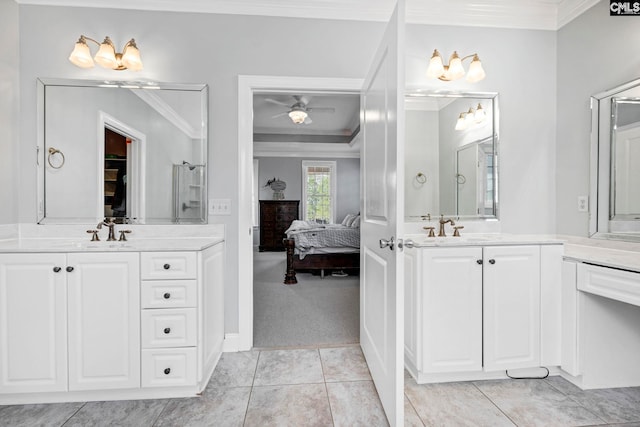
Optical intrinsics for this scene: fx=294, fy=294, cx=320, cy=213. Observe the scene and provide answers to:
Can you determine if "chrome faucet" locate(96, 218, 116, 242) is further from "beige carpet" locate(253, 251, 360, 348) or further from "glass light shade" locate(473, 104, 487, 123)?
"glass light shade" locate(473, 104, 487, 123)

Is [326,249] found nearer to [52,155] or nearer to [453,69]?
[453,69]

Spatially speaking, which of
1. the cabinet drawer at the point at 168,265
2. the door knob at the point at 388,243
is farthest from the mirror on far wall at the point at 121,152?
the door knob at the point at 388,243

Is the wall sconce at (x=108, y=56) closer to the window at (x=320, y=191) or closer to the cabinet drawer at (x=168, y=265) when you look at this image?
the cabinet drawer at (x=168, y=265)

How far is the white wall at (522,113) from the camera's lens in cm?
237

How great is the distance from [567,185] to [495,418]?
1809mm

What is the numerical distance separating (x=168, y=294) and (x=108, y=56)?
1667 mm

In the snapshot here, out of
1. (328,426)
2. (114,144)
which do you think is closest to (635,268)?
(328,426)

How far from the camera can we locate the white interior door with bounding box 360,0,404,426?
1.35 m

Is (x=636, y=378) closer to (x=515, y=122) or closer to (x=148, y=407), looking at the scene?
(x=515, y=122)

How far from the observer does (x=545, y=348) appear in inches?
72.8

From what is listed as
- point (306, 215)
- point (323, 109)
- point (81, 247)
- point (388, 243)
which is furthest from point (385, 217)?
point (306, 215)

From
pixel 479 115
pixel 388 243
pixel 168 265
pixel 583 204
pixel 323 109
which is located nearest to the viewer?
pixel 388 243

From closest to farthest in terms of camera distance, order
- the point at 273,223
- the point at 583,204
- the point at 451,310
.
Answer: the point at 451,310 → the point at 583,204 → the point at 273,223

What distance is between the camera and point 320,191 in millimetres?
7859
